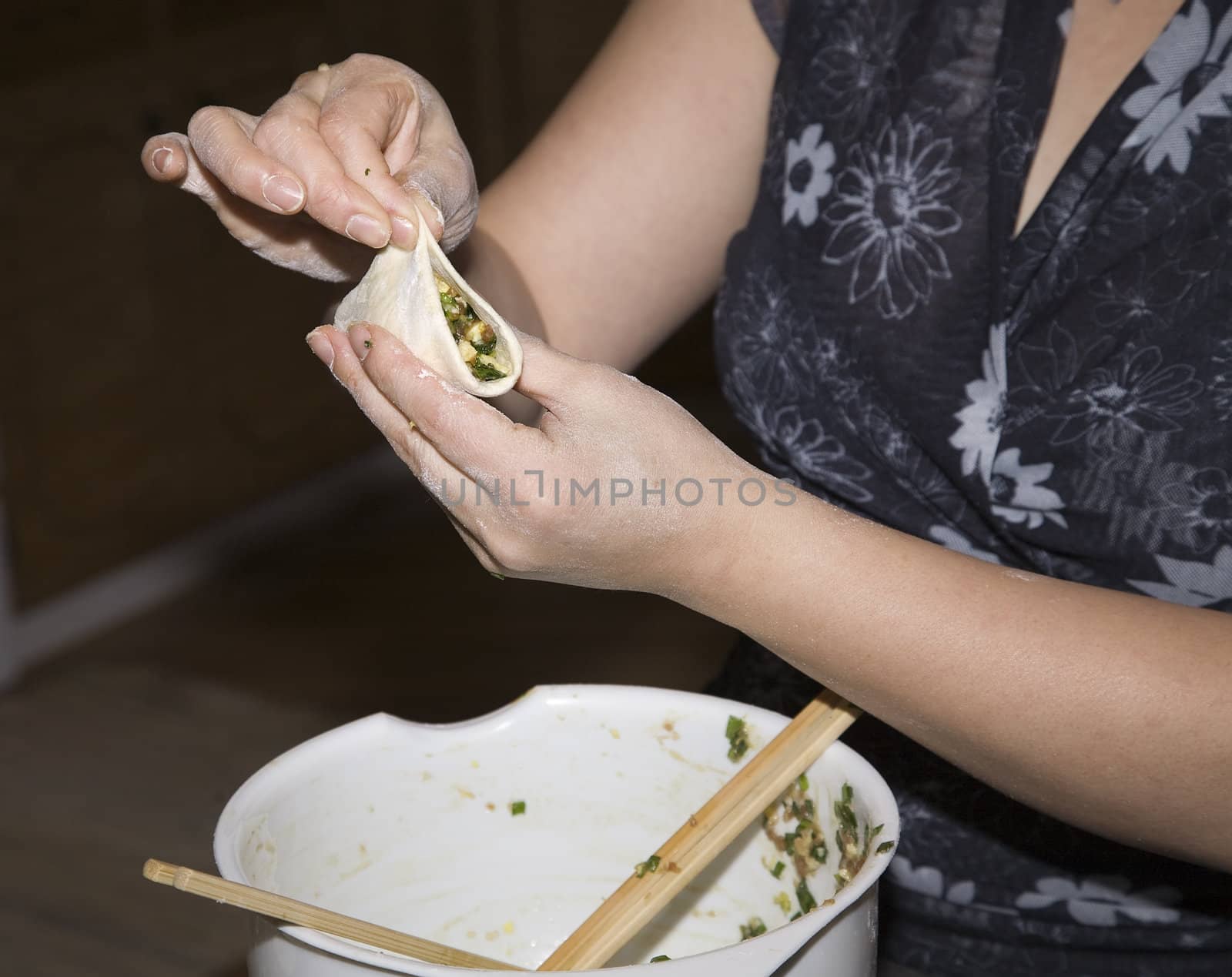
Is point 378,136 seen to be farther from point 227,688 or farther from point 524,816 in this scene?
point 227,688

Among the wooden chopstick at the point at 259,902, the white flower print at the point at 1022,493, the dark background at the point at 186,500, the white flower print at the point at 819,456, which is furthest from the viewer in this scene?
the dark background at the point at 186,500

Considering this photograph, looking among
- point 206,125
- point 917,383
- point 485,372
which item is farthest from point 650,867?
point 206,125

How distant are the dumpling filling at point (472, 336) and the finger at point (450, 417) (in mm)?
74

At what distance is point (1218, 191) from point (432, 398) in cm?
53

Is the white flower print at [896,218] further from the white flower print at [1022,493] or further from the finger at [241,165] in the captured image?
the finger at [241,165]

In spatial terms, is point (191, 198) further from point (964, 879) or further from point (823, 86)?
point (964, 879)

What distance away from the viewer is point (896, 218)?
103 centimetres

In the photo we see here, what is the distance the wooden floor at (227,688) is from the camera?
5.72ft

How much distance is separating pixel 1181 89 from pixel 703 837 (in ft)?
1.86

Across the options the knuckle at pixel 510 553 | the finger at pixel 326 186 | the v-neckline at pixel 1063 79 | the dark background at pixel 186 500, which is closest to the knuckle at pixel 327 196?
the finger at pixel 326 186

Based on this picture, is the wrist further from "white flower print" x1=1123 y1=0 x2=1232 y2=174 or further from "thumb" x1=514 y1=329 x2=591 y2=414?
"white flower print" x1=1123 y1=0 x2=1232 y2=174

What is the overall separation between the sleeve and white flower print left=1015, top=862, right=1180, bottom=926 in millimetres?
651

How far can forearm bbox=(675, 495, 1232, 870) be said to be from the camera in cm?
77

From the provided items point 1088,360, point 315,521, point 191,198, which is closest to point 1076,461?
point 1088,360
